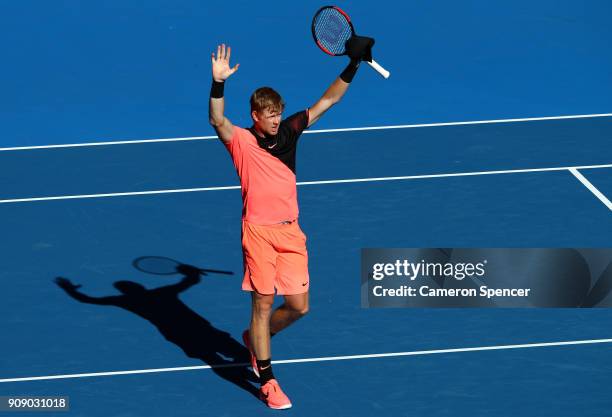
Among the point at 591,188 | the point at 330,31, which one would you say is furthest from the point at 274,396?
the point at 591,188

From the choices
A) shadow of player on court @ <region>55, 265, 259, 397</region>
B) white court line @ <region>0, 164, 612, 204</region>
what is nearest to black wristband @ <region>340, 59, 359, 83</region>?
shadow of player on court @ <region>55, 265, 259, 397</region>

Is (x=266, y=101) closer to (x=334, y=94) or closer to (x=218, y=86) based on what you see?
(x=218, y=86)

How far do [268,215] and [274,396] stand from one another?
1259 millimetres

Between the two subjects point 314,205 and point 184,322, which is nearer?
point 184,322

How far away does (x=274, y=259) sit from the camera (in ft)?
32.0

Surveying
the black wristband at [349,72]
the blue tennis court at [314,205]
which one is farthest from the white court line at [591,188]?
the black wristband at [349,72]

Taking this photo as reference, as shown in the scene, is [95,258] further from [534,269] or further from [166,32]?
[166,32]

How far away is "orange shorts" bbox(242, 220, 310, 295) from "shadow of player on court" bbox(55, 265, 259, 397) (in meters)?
0.91

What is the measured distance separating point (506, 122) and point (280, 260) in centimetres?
778

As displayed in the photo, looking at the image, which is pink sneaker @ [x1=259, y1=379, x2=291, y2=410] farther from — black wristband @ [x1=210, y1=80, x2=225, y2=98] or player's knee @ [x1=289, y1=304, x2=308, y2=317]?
black wristband @ [x1=210, y1=80, x2=225, y2=98]

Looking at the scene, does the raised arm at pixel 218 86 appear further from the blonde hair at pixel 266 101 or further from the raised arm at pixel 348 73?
the raised arm at pixel 348 73

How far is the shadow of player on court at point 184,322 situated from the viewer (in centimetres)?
1062

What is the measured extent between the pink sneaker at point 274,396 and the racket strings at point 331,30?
2.45m

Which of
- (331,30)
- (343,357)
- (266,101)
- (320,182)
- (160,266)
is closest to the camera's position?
(266,101)
